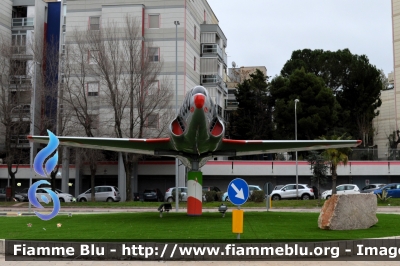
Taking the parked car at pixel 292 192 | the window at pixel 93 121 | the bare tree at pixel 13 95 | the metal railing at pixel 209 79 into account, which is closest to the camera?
the window at pixel 93 121

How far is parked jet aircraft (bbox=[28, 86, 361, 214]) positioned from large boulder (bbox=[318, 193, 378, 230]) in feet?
16.3

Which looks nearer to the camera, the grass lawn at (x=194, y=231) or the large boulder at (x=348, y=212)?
the grass lawn at (x=194, y=231)

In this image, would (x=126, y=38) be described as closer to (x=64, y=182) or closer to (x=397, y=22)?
(x=64, y=182)

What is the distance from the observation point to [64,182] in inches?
1935

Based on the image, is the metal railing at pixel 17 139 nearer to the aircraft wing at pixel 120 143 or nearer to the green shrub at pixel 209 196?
the green shrub at pixel 209 196

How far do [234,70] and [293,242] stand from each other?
7770 cm

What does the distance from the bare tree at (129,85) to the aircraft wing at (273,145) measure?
62.4ft

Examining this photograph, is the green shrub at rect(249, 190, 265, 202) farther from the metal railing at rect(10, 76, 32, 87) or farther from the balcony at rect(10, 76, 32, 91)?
the metal railing at rect(10, 76, 32, 87)

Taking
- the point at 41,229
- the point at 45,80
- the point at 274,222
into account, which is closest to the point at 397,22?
the point at 45,80

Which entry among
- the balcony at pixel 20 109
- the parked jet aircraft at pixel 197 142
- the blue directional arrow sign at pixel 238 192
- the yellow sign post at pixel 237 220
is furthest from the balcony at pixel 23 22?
the yellow sign post at pixel 237 220

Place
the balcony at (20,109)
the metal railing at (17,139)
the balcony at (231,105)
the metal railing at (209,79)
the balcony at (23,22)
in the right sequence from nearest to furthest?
the balcony at (20,109)
the metal railing at (17,139)
the metal railing at (209,79)
the balcony at (23,22)
the balcony at (231,105)

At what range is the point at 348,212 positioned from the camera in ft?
53.0

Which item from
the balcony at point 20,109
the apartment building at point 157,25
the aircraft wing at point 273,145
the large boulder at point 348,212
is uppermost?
the apartment building at point 157,25

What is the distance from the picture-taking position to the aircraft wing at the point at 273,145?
69.8 ft
